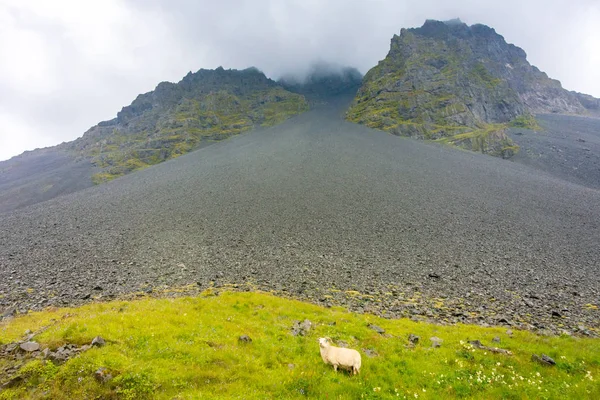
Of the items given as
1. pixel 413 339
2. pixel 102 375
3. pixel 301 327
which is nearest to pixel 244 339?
pixel 301 327

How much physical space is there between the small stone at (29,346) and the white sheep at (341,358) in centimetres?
1299

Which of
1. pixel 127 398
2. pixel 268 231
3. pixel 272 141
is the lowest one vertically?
pixel 268 231

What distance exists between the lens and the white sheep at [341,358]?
13.5 meters

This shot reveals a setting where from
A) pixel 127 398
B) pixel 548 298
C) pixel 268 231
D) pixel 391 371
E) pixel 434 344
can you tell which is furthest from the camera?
pixel 268 231

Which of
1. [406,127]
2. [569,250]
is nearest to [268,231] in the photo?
[569,250]

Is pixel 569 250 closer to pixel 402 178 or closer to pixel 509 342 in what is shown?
pixel 509 342

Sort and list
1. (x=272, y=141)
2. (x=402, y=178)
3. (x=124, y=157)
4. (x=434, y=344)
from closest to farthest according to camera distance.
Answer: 1. (x=434, y=344)
2. (x=402, y=178)
3. (x=272, y=141)
4. (x=124, y=157)

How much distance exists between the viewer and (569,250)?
145 ft

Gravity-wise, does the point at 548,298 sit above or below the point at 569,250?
above

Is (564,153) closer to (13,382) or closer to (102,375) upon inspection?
→ (102,375)

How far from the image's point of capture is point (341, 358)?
13727 mm

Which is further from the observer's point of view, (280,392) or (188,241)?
(188,241)

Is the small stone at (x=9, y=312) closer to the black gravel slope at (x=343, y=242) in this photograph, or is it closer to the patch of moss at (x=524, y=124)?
the black gravel slope at (x=343, y=242)

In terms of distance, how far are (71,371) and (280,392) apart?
8.44 metres
